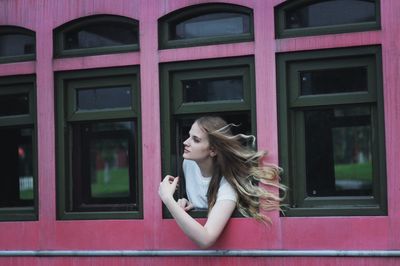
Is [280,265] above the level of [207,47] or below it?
below

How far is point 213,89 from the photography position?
423cm

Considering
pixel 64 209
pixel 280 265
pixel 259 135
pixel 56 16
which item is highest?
pixel 56 16

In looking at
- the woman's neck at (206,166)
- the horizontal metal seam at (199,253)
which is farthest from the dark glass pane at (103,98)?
the horizontal metal seam at (199,253)

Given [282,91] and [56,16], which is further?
A: [56,16]

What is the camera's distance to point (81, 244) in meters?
4.39

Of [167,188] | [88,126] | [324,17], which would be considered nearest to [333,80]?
[324,17]

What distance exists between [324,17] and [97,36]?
1.48 m

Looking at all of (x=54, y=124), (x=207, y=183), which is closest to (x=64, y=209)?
(x=54, y=124)

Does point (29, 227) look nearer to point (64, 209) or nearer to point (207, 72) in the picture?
point (64, 209)

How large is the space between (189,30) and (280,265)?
5.10 feet

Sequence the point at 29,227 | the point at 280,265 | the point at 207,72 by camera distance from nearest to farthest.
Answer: the point at 280,265, the point at 207,72, the point at 29,227

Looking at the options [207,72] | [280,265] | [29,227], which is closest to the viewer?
[280,265]

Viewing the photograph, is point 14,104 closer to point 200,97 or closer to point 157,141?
point 157,141

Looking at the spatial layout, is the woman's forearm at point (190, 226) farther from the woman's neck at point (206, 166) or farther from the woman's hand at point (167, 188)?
the woman's neck at point (206, 166)
